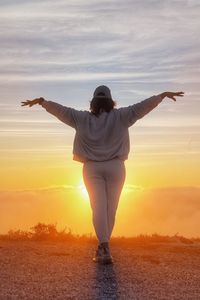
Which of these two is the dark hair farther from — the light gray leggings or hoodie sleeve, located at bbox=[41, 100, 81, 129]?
the light gray leggings

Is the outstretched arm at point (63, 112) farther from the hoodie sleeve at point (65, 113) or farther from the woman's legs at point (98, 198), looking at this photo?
the woman's legs at point (98, 198)

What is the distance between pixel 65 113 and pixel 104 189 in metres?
1.39

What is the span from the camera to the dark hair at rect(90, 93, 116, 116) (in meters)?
11.5

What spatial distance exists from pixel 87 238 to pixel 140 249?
1.64 m

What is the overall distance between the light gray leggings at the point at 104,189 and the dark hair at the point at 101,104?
82 cm

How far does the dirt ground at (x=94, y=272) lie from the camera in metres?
8.89

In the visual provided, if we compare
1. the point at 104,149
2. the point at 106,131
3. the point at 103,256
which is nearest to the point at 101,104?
the point at 106,131

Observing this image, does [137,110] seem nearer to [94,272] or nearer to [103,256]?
[103,256]

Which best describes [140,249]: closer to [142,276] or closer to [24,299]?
[142,276]

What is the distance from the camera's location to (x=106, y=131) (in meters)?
11.4

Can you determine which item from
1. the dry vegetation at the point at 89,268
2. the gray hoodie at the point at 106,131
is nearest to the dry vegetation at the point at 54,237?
the dry vegetation at the point at 89,268

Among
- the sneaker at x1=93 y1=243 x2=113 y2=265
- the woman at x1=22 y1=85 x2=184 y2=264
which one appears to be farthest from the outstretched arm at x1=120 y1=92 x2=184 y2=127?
the sneaker at x1=93 y1=243 x2=113 y2=265

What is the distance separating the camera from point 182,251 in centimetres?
1277

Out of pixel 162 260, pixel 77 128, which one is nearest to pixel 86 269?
pixel 162 260
